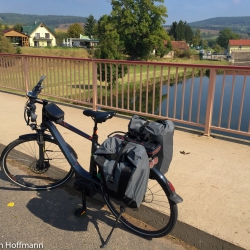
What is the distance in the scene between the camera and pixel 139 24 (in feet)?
165

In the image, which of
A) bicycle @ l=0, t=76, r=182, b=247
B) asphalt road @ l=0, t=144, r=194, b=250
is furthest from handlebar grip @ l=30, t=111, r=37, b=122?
asphalt road @ l=0, t=144, r=194, b=250

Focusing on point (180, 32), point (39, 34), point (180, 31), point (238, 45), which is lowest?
point (238, 45)

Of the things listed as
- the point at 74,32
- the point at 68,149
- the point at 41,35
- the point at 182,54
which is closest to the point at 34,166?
the point at 68,149

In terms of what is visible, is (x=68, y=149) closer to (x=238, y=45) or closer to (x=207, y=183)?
(x=207, y=183)

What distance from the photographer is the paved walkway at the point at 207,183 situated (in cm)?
230

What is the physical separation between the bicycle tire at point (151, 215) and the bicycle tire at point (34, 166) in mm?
781

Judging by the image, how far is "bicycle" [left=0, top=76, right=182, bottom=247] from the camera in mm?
2379

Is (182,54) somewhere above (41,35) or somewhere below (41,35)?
below

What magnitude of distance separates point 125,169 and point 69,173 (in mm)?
1280

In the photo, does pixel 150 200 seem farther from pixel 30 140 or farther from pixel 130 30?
pixel 130 30

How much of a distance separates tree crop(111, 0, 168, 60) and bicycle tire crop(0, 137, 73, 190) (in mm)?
48328

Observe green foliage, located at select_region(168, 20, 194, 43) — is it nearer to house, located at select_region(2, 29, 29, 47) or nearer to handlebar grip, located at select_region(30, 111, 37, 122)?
house, located at select_region(2, 29, 29, 47)

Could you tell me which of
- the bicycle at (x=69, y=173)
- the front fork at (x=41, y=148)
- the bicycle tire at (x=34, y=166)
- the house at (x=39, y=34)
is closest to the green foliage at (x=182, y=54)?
the house at (x=39, y=34)

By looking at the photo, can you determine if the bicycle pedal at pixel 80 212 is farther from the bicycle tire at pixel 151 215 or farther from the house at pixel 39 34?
the house at pixel 39 34
